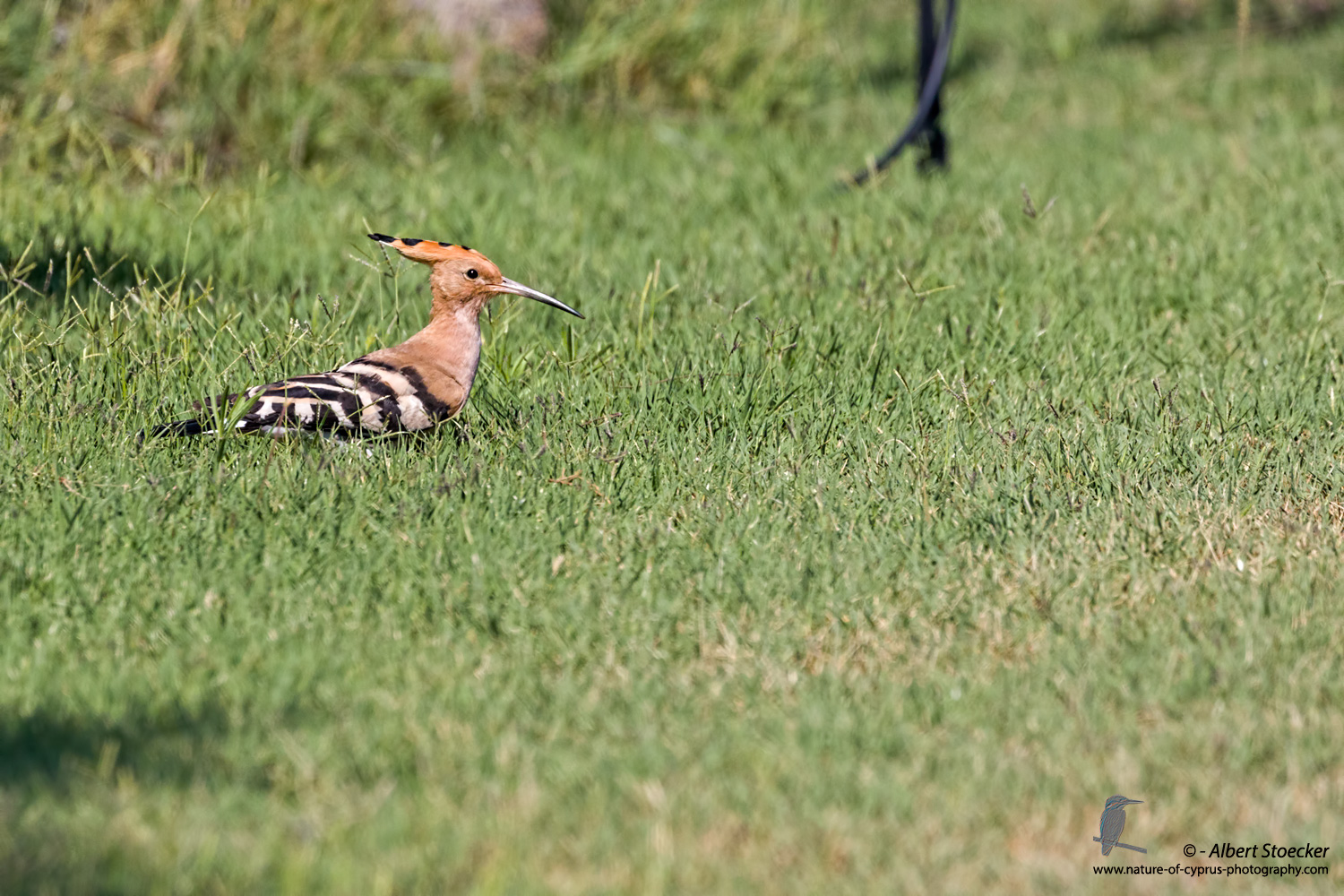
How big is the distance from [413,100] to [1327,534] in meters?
6.46

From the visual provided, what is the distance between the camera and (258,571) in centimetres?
421

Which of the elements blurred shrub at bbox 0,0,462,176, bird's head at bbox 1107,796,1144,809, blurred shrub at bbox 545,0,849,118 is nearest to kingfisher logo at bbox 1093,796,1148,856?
bird's head at bbox 1107,796,1144,809

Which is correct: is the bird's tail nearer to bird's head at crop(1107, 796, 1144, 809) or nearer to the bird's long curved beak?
the bird's long curved beak

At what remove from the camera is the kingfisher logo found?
10.1 ft

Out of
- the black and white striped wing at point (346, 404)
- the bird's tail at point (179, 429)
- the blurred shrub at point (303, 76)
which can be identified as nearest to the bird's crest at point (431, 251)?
the black and white striped wing at point (346, 404)

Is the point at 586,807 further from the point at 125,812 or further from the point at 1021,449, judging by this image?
the point at 1021,449

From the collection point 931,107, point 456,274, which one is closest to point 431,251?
point 456,274

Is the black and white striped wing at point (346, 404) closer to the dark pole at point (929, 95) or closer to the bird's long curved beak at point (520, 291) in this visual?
the bird's long curved beak at point (520, 291)

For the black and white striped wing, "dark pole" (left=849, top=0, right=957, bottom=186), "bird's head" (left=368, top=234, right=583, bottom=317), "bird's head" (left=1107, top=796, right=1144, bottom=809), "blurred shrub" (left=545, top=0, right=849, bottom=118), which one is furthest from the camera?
"blurred shrub" (left=545, top=0, right=849, bottom=118)

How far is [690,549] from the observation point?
4.41 metres

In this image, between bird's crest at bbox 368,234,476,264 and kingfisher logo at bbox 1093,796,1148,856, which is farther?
bird's crest at bbox 368,234,476,264

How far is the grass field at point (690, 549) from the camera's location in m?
3.13

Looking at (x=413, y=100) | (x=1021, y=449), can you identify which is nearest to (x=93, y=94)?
(x=413, y=100)

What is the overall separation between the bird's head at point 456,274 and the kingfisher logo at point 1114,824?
2.71m
